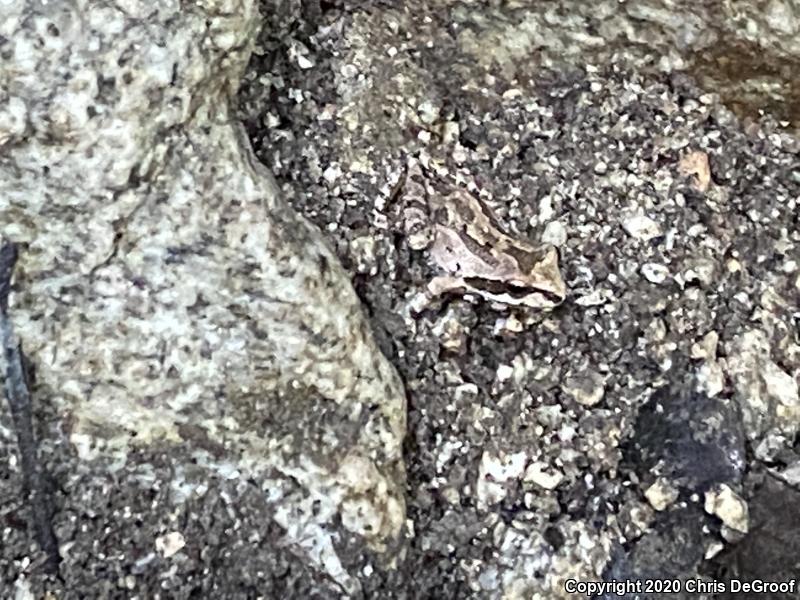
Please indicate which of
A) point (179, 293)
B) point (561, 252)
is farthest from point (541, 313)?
point (179, 293)

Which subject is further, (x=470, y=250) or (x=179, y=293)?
(x=470, y=250)

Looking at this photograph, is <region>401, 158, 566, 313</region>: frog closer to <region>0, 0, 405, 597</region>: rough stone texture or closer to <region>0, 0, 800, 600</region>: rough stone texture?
<region>0, 0, 800, 600</region>: rough stone texture

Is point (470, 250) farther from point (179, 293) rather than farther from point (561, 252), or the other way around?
point (179, 293)

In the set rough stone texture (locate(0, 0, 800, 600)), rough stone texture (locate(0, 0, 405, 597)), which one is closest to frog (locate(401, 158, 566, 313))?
rough stone texture (locate(0, 0, 800, 600))

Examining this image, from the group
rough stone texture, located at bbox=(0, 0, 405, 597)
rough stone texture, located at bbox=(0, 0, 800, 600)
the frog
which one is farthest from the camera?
the frog

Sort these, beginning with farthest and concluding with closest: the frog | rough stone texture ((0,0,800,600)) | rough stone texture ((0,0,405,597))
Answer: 1. the frog
2. rough stone texture ((0,0,800,600))
3. rough stone texture ((0,0,405,597))
